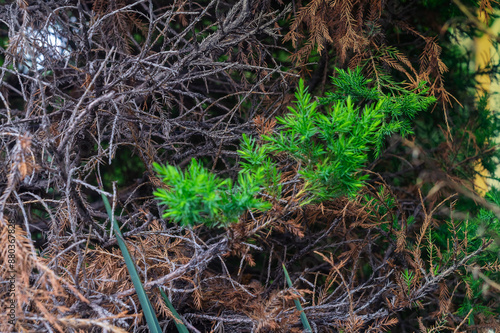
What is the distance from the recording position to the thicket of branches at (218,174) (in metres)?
0.71

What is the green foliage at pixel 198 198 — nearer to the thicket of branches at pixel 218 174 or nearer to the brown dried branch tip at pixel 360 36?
the thicket of branches at pixel 218 174

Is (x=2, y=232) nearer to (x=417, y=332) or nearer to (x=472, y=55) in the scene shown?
(x=417, y=332)

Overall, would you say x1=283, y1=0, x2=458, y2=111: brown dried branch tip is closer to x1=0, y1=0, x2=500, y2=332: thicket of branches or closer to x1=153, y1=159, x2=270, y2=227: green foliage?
x1=0, y1=0, x2=500, y2=332: thicket of branches

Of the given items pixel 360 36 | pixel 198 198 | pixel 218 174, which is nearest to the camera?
pixel 198 198

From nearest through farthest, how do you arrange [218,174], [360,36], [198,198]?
[198,198], [360,36], [218,174]

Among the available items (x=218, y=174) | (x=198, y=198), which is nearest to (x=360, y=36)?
(x=218, y=174)

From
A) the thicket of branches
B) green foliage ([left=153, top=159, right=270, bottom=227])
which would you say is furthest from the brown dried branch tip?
Result: green foliage ([left=153, top=159, right=270, bottom=227])

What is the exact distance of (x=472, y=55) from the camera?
1471mm

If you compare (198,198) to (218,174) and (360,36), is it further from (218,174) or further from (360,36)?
(360,36)

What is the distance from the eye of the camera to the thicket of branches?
71 centimetres

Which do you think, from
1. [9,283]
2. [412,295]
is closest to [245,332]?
[412,295]

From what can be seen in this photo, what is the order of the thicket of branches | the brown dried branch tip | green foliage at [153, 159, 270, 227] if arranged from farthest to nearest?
1. the brown dried branch tip
2. the thicket of branches
3. green foliage at [153, 159, 270, 227]

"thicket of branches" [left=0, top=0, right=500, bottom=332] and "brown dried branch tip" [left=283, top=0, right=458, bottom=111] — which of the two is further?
"brown dried branch tip" [left=283, top=0, right=458, bottom=111]

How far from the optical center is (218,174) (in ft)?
3.93
